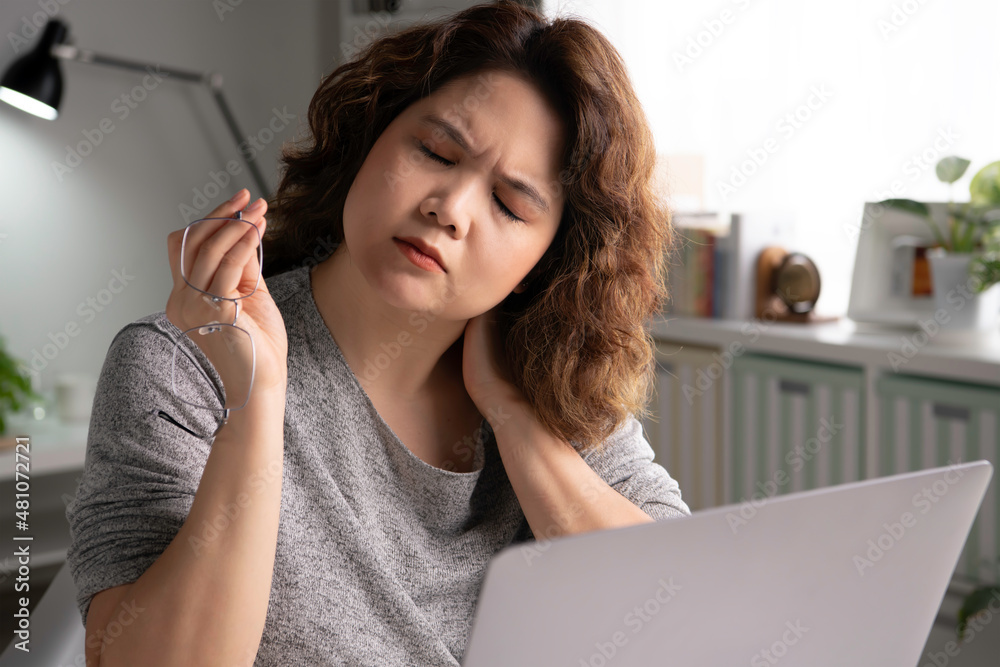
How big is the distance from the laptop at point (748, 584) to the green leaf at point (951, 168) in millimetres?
1584

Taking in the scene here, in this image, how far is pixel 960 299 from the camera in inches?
77.5

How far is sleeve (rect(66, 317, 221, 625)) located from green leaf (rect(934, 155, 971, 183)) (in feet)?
5.78

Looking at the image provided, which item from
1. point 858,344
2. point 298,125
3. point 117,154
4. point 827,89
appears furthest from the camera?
point 117,154

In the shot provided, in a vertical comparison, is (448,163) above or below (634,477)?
above

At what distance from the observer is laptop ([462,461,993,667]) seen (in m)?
0.47

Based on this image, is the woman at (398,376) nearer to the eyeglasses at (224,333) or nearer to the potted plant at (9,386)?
the eyeglasses at (224,333)

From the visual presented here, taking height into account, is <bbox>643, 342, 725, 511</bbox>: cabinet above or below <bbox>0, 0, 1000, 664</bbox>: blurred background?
below

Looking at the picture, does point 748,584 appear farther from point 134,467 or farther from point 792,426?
point 792,426

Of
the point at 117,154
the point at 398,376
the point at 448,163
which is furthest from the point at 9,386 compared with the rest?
the point at 448,163

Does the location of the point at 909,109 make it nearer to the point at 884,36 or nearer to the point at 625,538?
the point at 884,36

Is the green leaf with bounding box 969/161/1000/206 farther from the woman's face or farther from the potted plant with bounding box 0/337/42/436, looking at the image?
the potted plant with bounding box 0/337/42/436

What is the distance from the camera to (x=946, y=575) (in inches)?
24.3

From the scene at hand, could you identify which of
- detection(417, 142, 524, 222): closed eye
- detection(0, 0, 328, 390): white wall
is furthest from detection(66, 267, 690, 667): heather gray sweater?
detection(0, 0, 328, 390): white wall

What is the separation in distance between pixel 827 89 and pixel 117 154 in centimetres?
220
